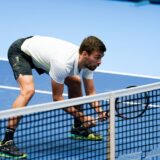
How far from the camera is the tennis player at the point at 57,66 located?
7035 millimetres

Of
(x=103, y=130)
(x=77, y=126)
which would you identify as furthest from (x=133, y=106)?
(x=77, y=126)

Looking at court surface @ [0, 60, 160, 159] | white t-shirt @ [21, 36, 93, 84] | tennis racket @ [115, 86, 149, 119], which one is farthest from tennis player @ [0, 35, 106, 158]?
A: court surface @ [0, 60, 160, 159]

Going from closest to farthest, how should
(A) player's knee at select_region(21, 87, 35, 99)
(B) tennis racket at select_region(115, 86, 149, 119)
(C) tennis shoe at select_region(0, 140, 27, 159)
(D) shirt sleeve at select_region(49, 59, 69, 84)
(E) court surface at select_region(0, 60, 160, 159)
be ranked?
(B) tennis racket at select_region(115, 86, 149, 119) → (C) tennis shoe at select_region(0, 140, 27, 159) → (D) shirt sleeve at select_region(49, 59, 69, 84) → (A) player's knee at select_region(21, 87, 35, 99) → (E) court surface at select_region(0, 60, 160, 159)

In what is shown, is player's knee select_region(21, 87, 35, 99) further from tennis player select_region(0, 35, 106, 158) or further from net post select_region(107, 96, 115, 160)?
net post select_region(107, 96, 115, 160)

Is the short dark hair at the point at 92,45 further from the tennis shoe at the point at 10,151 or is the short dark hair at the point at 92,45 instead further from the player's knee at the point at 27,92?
the tennis shoe at the point at 10,151

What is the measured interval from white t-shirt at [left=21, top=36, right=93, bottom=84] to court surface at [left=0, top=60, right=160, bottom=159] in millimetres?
1691

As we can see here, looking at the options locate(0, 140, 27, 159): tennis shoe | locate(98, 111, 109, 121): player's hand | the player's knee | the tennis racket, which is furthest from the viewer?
the player's knee

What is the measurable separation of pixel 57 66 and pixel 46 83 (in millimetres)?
2963

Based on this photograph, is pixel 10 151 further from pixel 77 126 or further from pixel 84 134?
pixel 84 134

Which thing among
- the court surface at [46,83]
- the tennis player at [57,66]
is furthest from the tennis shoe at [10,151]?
the court surface at [46,83]

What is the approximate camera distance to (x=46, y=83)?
10242mm

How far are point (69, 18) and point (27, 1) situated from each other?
145cm

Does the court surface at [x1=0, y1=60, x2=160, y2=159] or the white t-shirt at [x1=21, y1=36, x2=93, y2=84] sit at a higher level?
the white t-shirt at [x1=21, y1=36, x2=93, y2=84]

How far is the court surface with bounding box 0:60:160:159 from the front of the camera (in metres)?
9.63
